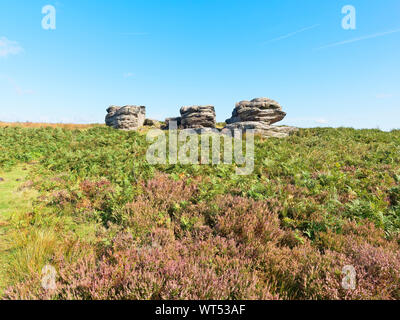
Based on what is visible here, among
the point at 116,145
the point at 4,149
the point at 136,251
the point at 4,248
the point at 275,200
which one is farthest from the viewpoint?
the point at 116,145

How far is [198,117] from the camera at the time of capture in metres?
26.8

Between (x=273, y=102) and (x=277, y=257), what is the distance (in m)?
23.3

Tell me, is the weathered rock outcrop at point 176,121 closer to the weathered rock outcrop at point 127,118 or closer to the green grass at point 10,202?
the weathered rock outcrop at point 127,118

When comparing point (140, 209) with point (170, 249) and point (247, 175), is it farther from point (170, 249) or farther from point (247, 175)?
point (247, 175)

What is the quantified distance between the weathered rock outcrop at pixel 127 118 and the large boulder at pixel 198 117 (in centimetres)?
575

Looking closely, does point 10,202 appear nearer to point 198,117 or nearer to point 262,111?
point 198,117

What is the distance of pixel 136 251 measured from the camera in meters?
3.64

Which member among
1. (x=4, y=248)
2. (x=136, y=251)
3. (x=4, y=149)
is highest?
(x=4, y=149)

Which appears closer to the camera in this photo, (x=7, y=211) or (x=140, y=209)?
(x=140, y=209)

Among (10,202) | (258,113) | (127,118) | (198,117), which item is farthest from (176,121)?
(10,202)

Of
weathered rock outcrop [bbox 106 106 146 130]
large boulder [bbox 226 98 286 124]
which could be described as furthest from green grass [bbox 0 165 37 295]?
large boulder [bbox 226 98 286 124]

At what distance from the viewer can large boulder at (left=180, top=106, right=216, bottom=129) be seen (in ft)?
87.9

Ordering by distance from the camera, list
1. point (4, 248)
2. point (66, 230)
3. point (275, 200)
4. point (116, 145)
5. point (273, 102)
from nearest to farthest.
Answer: point (4, 248) < point (66, 230) < point (275, 200) < point (116, 145) < point (273, 102)

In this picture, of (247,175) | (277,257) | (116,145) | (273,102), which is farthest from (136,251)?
(273,102)
